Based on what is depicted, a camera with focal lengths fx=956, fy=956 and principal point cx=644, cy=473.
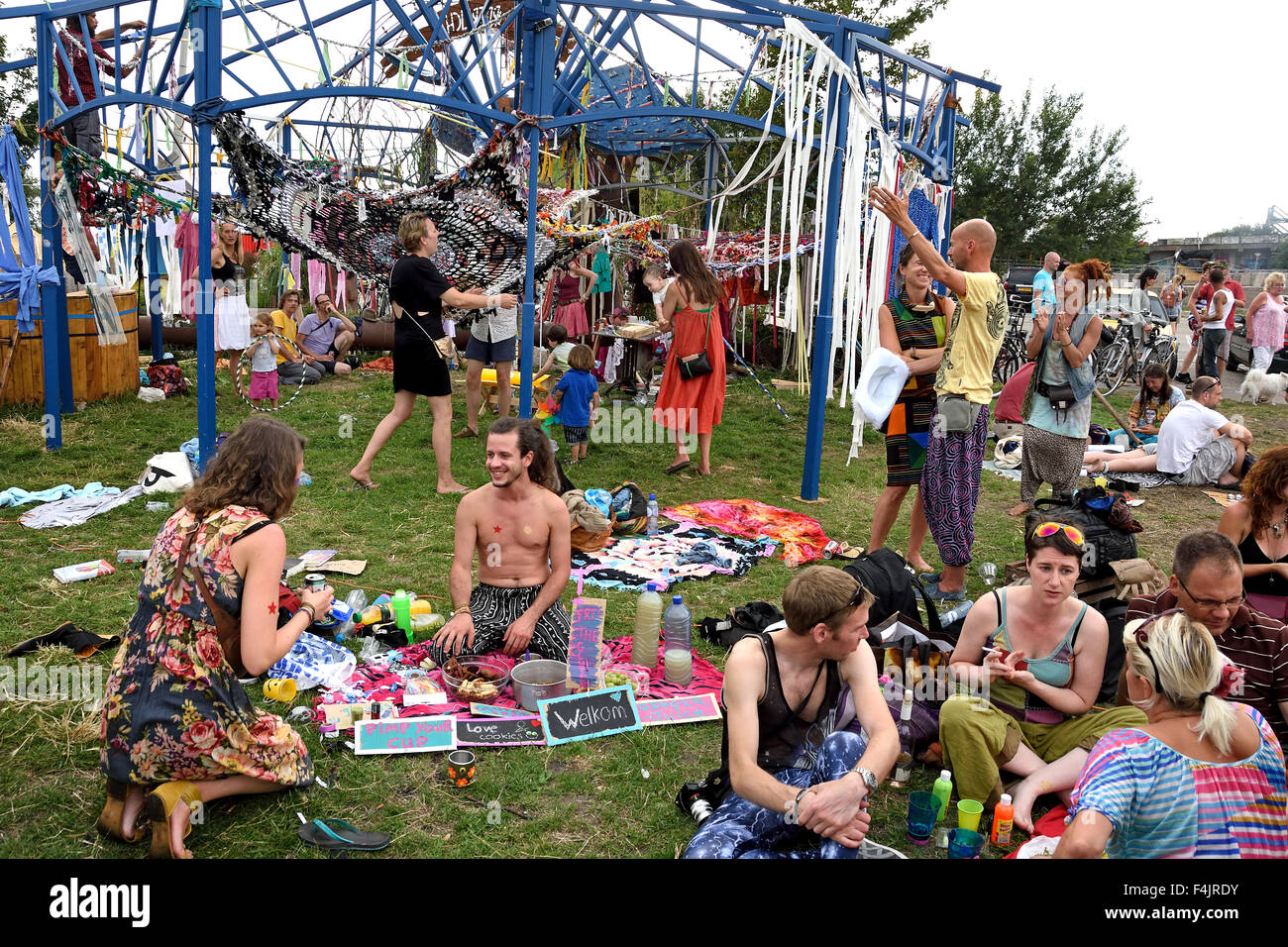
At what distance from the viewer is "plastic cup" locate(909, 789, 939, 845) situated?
313 centimetres

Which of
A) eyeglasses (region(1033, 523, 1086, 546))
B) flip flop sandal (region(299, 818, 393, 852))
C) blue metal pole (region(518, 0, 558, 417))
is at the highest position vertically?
blue metal pole (region(518, 0, 558, 417))

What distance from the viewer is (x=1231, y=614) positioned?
3.18m

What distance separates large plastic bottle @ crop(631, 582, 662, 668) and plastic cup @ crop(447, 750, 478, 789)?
3.89ft

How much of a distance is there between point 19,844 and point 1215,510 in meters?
8.18

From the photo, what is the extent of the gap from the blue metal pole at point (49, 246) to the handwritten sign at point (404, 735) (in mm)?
5683

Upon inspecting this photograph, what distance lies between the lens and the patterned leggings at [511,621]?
422 centimetres

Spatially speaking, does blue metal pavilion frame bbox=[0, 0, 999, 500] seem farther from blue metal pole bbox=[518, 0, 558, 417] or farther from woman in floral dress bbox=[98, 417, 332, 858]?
woman in floral dress bbox=[98, 417, 332, 858]

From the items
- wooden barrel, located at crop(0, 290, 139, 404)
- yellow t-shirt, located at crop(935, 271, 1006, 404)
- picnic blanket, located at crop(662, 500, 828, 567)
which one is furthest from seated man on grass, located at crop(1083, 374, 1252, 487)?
wooden barrel, located at crop(0, 290, 139, 404)

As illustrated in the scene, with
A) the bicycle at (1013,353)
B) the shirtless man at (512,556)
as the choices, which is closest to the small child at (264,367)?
the shirtless man at (512,556)

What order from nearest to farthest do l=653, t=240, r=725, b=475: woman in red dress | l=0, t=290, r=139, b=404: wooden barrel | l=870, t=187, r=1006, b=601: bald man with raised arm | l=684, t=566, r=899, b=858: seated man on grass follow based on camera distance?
l=684, t=566, r=899, b=858: seated man on grass
l=870, t=187, r=1006, b=601: bald man with raised arm
l=653, t=240, r=725, b=475: woman in red dress
l=0, t=290, r=139, b=404: wooden barrel

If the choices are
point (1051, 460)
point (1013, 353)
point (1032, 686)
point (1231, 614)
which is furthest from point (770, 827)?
point (1013, 353)

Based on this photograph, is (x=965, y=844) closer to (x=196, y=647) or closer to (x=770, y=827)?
(x=770, y=827)
